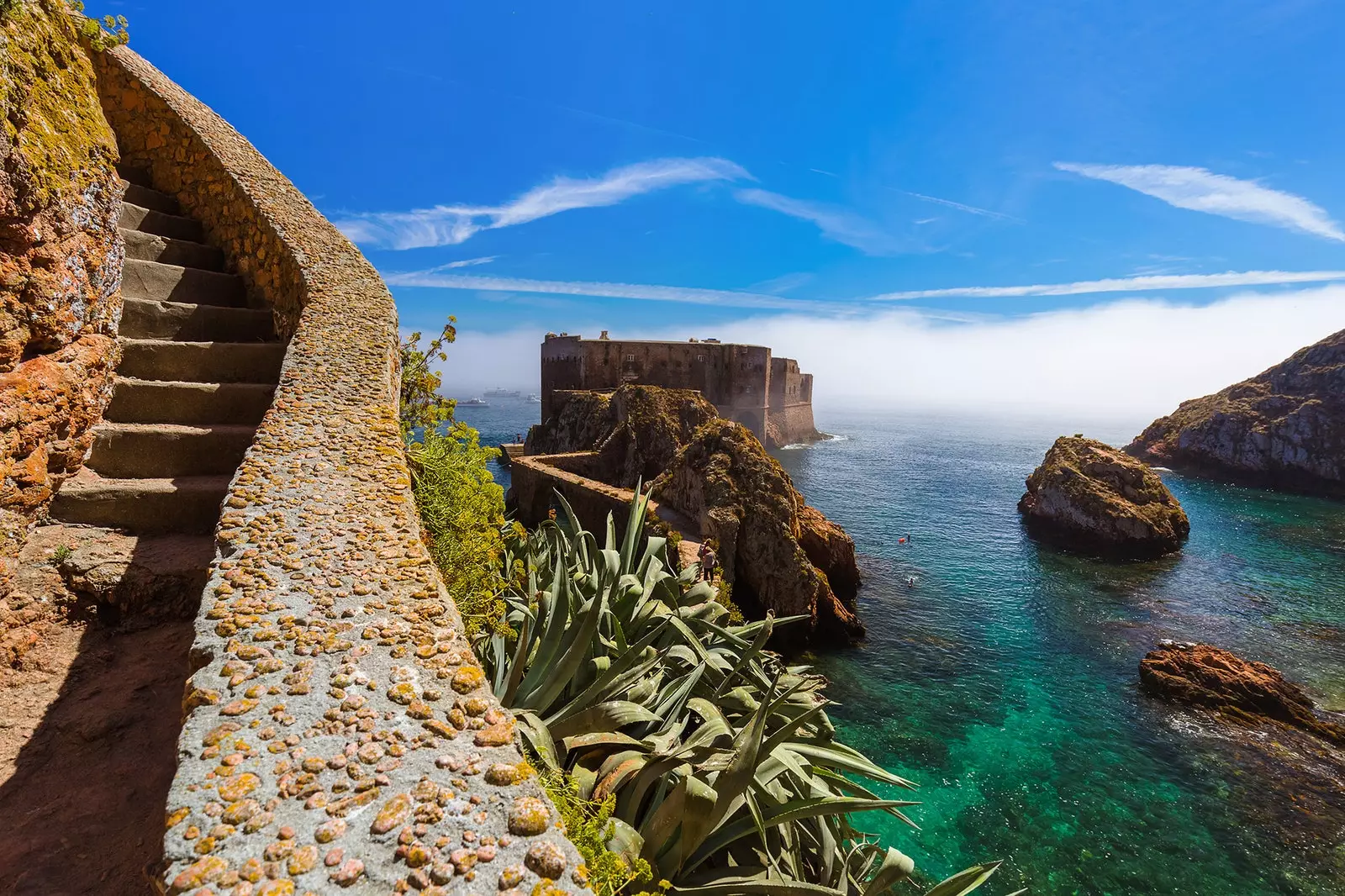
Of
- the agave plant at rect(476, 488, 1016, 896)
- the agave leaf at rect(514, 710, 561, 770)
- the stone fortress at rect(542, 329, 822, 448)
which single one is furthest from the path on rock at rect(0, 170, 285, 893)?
the stone fortress at rect(542, 329, 822, 448)

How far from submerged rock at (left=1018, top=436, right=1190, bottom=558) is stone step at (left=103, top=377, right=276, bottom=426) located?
100 feet

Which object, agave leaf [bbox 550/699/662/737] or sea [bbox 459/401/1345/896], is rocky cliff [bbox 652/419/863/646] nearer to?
sea [bbox 459/401/1345/896]

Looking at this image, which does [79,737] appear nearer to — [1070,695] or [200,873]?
[200,873]

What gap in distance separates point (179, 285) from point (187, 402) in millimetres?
1891

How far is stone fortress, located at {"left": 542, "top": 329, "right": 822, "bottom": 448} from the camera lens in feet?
134

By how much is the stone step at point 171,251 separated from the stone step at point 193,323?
0.96 metres

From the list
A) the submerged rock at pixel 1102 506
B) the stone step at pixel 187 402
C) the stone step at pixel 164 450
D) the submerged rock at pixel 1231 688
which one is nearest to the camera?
the stone step at pixel 164 450

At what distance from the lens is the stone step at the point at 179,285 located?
5340 millimetres

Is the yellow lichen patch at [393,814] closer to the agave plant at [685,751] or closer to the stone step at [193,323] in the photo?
the agave plant at [685,751]

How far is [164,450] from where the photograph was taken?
4199 millimetres

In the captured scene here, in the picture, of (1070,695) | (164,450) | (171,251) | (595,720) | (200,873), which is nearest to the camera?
(200,873)

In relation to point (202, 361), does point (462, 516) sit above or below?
below

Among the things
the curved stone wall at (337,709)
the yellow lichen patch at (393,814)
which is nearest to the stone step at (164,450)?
the curved stone wall at (337,709)

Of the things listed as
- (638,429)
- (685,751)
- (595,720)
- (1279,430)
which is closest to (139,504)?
(595,720)
